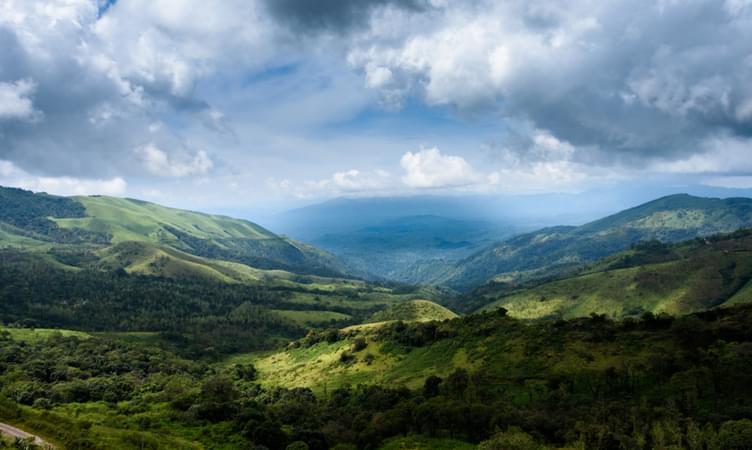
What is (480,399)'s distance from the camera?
7906cm

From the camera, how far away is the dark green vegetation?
5784 centimetres

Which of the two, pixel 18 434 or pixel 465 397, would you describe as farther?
pixel 465 397

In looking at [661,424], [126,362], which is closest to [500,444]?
[661,424]

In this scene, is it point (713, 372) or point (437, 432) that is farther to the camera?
point (713, 372)

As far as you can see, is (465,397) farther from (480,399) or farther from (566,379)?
(566,379)

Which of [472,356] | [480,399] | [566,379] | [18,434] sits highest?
[18,434]

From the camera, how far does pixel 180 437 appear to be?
68.1 meters

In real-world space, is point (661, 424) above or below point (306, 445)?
above

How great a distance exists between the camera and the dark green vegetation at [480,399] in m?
57.8

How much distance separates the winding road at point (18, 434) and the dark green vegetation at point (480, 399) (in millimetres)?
1323

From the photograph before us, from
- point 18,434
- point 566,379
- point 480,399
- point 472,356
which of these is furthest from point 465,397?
point 18,434

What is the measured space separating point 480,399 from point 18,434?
68117 millimetres

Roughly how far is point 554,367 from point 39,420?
9033 centimetres

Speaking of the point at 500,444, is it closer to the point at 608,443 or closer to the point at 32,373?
the point at 608,443
